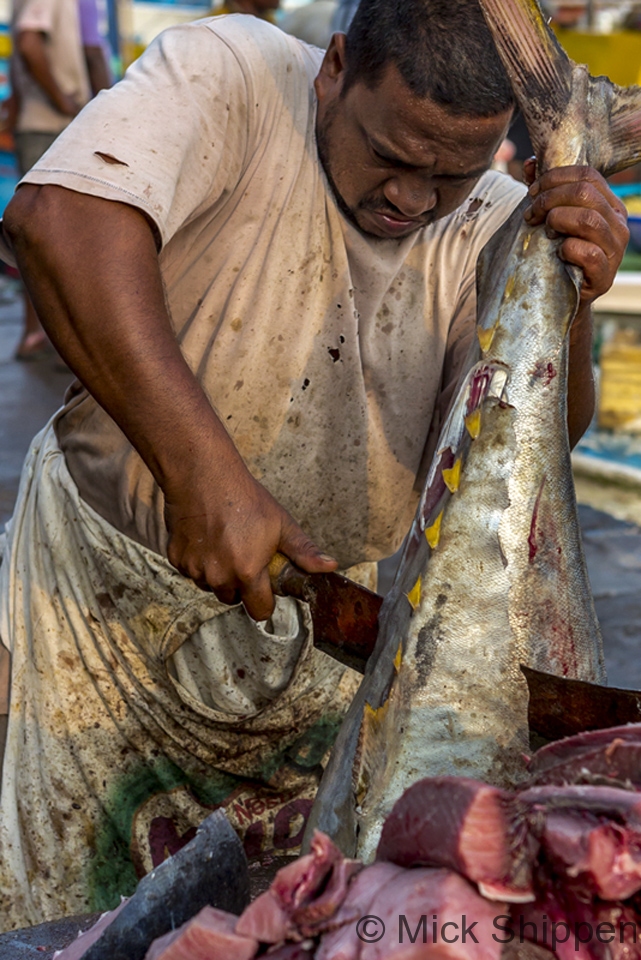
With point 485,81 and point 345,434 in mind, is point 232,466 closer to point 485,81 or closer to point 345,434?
point 345,434

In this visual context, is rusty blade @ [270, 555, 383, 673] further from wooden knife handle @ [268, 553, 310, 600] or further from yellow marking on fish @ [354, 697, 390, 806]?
yellow marking on fish @ [354, 697, 390, 806]

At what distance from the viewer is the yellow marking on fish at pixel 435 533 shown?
1692 millimetres

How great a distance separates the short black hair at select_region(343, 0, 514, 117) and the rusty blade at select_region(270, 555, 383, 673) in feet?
3.09

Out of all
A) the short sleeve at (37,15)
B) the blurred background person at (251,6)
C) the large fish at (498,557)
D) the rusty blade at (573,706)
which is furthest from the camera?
the short sleeve at (37,15)

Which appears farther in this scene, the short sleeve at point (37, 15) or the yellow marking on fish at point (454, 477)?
the short sleeve at point (37, 15)

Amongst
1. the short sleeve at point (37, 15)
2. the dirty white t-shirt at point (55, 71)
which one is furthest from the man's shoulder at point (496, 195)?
the short sleeve at point (37, 15)

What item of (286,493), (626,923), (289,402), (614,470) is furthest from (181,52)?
(614,470)

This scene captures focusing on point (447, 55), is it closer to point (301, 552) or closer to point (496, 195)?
point (496, 195)

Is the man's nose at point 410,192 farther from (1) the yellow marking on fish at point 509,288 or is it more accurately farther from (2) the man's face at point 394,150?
(1) the yellow marking on fish at point 509,288

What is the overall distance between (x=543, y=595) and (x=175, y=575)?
999mm

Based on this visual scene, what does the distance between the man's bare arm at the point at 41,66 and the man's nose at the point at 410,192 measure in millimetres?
5111

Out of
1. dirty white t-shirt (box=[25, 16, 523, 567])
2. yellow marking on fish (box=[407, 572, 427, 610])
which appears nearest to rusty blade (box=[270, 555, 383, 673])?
yellow marking on fish (box=[407, 572, 427, 610])

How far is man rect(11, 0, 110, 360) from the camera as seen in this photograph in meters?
6.54

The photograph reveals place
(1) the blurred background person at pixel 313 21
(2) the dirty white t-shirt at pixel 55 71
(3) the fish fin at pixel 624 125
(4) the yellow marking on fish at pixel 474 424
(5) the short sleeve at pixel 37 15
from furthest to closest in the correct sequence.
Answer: (2) the dirty white t-shirt at pixel 55 71 → (5) the short sleeve at pixel 37 15 → (1) the blurred background person at pixel 313 21 → (3) the fish fin at pixel 624 125 → (4) the yellow marking on fish at pixel 474 424
